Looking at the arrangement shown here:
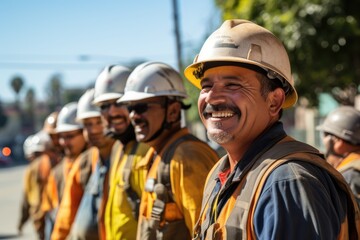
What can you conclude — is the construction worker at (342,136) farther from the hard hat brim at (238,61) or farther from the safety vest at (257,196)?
the safety vest at (257,196)

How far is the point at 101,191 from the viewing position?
4.87 meters

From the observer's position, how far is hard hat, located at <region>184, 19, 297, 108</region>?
239 cm

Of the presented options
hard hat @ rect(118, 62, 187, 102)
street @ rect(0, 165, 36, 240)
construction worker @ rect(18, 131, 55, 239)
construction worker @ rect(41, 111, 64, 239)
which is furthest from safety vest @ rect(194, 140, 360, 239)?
street @ rect(0, 165, 36, 240)

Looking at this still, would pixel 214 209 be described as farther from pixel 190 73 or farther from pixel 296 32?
pixel 296 32

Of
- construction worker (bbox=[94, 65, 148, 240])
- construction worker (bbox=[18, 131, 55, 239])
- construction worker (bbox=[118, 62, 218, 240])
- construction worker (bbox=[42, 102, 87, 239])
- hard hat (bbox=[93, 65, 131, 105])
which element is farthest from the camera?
construction worker (bbox=[18, 131, 55, 239])

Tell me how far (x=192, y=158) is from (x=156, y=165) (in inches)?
12.3

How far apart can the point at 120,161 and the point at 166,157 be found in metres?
1.00

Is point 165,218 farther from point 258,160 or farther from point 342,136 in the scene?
point 342,136

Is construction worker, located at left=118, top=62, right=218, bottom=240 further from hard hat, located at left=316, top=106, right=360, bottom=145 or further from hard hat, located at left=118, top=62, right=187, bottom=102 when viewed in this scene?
hard hat, located at left=316, top=106, right=360, bottom=145

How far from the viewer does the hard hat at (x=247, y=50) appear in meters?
2.39

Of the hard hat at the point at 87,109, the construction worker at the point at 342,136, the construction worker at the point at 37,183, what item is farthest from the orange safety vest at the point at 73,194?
the construction worker at the point at 37,183

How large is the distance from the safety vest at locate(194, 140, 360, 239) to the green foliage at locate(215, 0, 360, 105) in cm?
665

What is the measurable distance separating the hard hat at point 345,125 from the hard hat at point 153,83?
1484 mm

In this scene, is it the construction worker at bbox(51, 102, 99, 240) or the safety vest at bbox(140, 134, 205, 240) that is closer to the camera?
the safety vest at bbox(140, 134, 205, 240)
